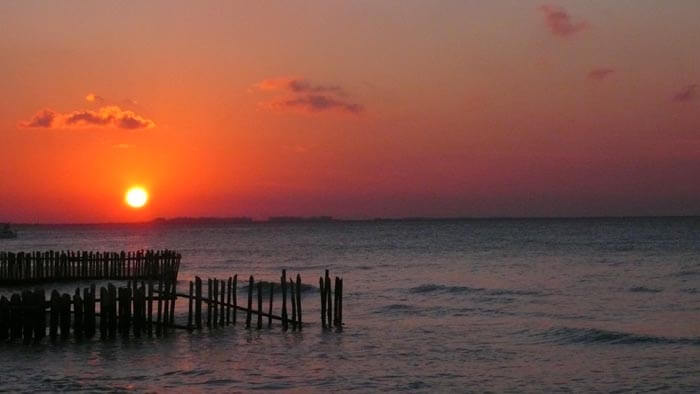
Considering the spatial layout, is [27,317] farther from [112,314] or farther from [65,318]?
[112,314]

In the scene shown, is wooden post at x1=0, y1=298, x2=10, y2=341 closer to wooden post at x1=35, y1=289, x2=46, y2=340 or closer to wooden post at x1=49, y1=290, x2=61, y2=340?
wooden post at x1=35, y1=289, x2=46, y2=340

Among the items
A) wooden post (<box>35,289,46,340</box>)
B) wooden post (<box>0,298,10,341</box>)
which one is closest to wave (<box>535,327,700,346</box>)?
wooden post (<box>35,289,46,340</box>)

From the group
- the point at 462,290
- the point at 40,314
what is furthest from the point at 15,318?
the point at 462,290

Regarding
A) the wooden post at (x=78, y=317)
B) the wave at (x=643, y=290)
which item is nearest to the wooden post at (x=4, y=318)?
the wooden post at (x=78, y=317)

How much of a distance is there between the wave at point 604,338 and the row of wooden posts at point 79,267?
59.5ft

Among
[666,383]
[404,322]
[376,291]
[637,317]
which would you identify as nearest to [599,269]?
[376,291]

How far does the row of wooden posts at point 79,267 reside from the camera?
40.6 m

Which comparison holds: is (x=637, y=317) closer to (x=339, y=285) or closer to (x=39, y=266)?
(x=339, y=285)

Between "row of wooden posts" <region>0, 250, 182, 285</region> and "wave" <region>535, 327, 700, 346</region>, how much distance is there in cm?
1814

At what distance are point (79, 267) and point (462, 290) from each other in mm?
20153

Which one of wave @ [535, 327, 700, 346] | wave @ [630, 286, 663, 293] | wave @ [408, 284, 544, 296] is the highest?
wave @ [630, 286, 663, 293]

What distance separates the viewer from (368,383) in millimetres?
20766

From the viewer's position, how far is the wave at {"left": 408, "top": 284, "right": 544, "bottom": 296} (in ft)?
157

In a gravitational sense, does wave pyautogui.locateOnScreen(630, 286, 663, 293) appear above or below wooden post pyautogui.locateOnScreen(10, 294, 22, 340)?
below
